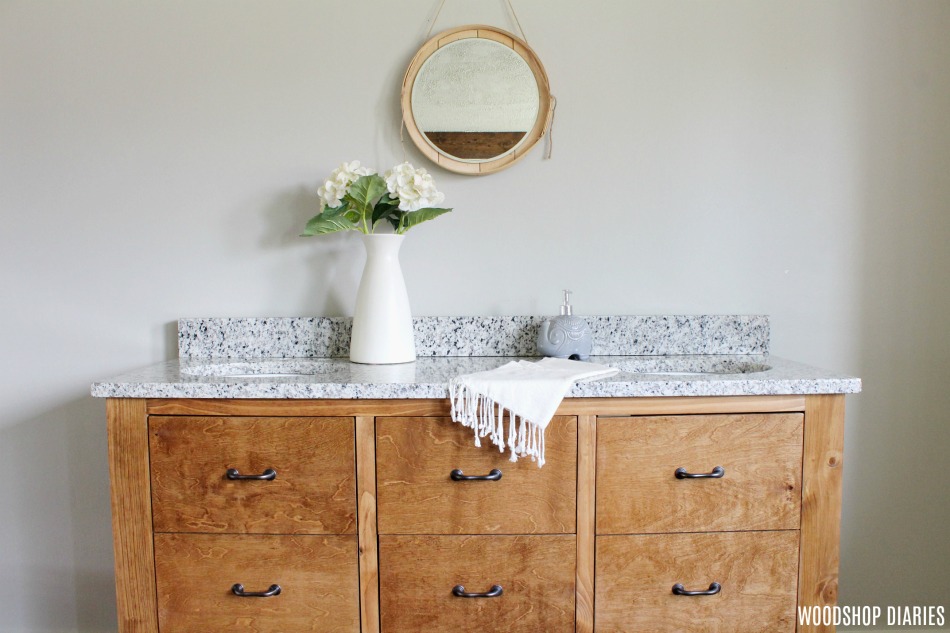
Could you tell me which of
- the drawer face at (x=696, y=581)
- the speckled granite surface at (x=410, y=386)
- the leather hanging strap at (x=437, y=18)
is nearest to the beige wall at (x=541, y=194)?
the leather hanging strap at (x=437, y=18)

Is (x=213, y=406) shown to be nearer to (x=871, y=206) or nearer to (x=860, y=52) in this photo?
(x=871, y=206)

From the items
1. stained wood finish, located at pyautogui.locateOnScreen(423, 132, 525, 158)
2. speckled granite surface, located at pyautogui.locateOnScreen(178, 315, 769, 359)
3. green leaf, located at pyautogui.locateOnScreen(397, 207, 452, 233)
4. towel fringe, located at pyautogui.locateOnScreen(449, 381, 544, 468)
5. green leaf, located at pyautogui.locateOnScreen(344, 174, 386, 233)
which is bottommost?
towel fringe, located at pyautogui.locateOnScreen(449, 381, 544, 468)

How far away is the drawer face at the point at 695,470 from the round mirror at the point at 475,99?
2.68 ft

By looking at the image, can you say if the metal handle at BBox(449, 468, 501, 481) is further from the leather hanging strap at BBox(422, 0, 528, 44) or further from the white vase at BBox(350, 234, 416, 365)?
the leather hanging strap at BBox(422, 0, 528, 44)

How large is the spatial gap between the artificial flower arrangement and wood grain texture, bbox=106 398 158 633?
0.57 m

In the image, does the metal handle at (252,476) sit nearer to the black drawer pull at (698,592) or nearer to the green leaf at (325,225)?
the green leaf at (325,225)

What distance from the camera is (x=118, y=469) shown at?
1092 millimetres

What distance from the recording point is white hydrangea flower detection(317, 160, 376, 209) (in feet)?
4.47

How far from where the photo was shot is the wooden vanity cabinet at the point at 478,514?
1076mm

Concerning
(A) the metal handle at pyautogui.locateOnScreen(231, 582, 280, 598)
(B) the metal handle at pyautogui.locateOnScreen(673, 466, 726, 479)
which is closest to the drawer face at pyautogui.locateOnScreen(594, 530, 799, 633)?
(B) the metal handle at pyautogui.locateOnScreen(673, 466, 726, 479)

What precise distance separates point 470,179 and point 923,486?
4.94ft

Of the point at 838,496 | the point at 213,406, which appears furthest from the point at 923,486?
the point at 213,406

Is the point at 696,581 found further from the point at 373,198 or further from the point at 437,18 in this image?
the point at 437,18

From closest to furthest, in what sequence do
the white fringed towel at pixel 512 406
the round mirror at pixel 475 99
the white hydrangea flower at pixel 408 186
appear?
the white fringed towel at pixel 512 406, the white hydrangea flower at pixel 408 186, the round mirror at pixel 475 99
